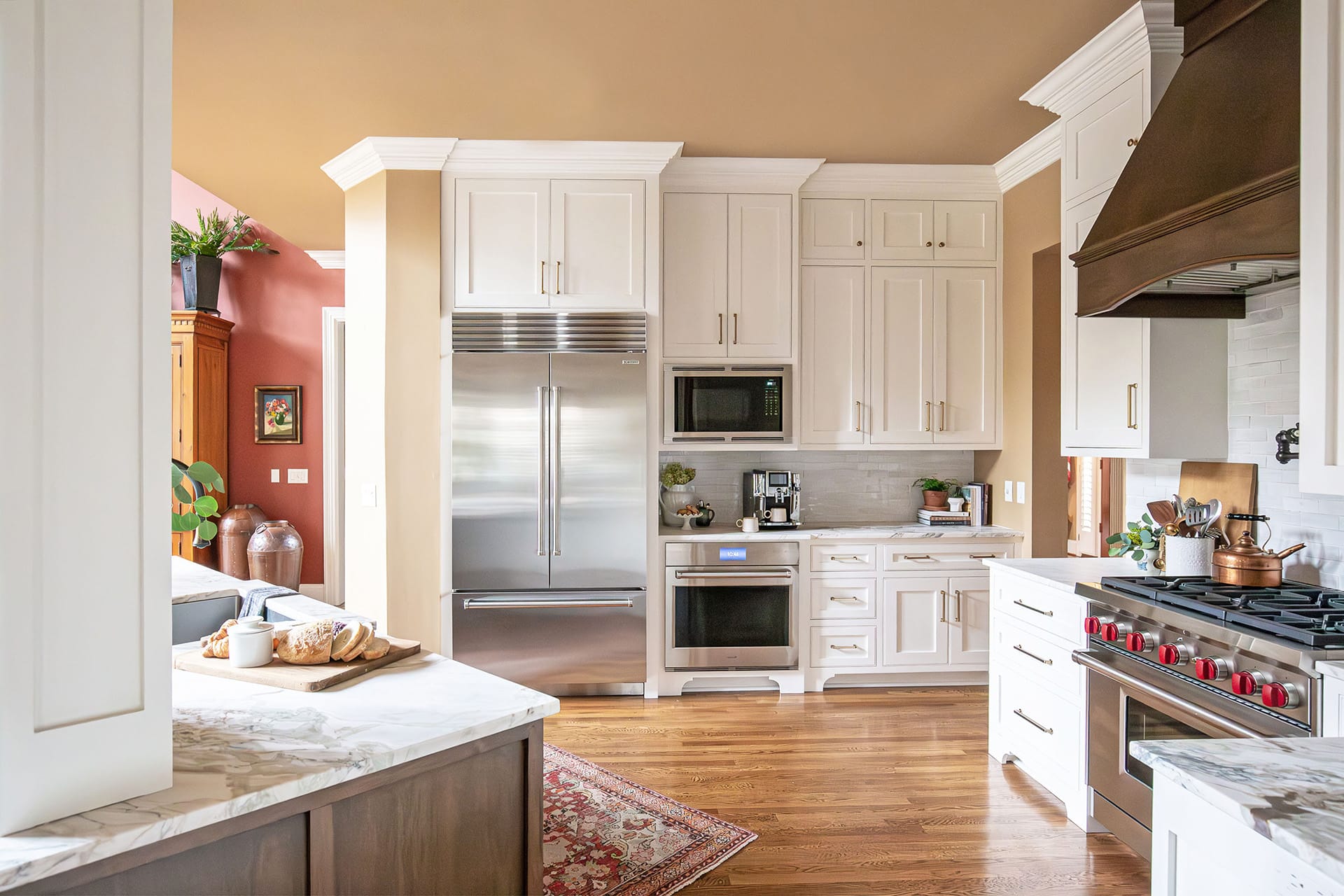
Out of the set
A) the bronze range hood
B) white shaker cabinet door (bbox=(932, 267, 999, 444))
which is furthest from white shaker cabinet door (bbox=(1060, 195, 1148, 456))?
white shaker cabinet door (bbox=(932, 267, 999, 444))

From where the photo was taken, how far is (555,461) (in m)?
3.85

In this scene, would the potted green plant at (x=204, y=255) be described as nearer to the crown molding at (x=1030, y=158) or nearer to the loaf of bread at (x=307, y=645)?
the loaf of bread at (x=307, y=645)

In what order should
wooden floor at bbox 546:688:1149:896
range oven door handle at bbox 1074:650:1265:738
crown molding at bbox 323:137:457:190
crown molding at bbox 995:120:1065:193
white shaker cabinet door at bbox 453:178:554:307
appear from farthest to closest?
white shaker cabinet door at bbox 453:178:554:307, crown molding at bbox 323:137:457:190, crown molding at bbox 995:120:1065:193, wooden floor at bbox 546:688:1149:896, range oven door handle at bbox 1074:650:1265:738

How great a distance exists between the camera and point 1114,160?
9.11 ft

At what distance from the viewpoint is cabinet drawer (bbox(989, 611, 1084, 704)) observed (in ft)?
Result: 8.64

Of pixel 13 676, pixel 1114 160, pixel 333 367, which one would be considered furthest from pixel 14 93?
pixel 333 367

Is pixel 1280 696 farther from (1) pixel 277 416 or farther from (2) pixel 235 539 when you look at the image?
(1) pixel 277 416

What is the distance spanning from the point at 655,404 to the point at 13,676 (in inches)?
122

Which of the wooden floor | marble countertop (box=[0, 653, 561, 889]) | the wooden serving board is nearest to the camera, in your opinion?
marble countertop (box=[0, 653, 561, 889])

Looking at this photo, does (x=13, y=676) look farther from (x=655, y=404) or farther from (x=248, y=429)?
(x=248, y=429)

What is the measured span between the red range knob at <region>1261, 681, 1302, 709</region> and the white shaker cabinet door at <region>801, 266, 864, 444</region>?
8.31 ft

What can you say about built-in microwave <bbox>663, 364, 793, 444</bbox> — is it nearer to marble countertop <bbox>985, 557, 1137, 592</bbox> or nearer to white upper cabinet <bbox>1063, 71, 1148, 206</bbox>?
marble countertop <bbox>985, 557, 1137, 592</bbox>

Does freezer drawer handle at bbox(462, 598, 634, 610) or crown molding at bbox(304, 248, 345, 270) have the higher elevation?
crown molding at bbox(304, 248, 345, 270)

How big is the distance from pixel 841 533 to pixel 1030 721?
1365 millimetres
